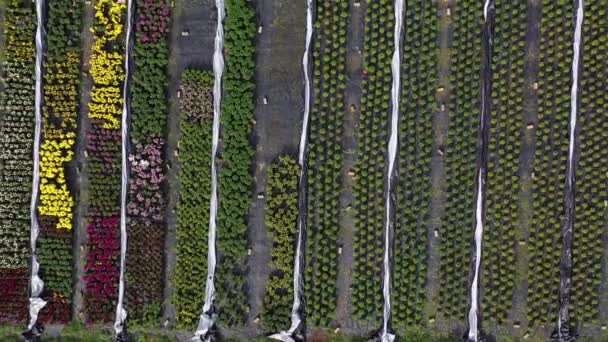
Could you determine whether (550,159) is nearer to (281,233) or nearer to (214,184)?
(281,233)

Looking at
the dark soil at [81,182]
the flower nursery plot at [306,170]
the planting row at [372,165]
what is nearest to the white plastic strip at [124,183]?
the flower nursery plot at [306,170]

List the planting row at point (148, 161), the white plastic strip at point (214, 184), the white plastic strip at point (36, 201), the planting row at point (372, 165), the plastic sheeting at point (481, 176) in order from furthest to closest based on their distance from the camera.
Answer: the white plastic strip at point (36, 201), the planting row at point (148, 161), the white plastic strip at point (214, 184), the planting row at point (372, 165), the plastic sheeting at point (481, 176)

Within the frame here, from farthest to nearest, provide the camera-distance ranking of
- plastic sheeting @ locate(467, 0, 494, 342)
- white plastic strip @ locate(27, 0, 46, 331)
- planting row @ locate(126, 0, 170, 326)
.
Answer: white plastic strip @ locate(27, 0, 46, 331) < planting row @ locate(126, 0, 170, 326) < plastic sheeting @ locate(467, 0, 494, 342)

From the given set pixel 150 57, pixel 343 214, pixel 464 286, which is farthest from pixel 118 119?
pixel 464 286

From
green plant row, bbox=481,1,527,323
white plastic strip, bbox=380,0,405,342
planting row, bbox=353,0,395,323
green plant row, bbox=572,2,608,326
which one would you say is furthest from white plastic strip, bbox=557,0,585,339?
planting row, bbox=353,0,395,323

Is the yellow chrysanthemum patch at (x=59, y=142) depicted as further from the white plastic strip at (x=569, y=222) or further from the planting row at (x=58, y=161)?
the white plastic strip at (x=569, y=222)

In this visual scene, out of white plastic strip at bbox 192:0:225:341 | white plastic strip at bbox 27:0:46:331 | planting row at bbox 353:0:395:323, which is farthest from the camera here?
white plastic strip at bbox 27:0:46:331

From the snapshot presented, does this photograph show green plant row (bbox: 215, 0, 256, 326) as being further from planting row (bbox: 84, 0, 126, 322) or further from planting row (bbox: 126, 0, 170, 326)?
planting row (bbox: 84, 0, 126, 322)

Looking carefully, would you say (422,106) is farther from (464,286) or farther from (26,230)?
(26,230)
